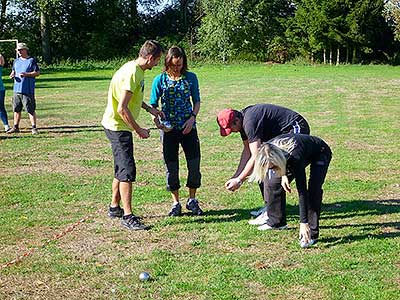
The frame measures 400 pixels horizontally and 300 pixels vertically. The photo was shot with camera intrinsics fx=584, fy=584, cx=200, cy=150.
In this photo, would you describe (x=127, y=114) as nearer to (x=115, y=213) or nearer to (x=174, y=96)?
(x=174, y=96)

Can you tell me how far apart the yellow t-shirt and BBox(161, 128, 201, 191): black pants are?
1.92 ft

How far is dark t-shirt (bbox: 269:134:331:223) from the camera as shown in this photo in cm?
534

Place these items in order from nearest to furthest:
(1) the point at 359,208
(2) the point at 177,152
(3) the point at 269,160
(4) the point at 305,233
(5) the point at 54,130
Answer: (3) the point at 269,160 → (4) the point at 305,233 → (2) the point at 177,152 → (1) the point at 359,208 → (5) the point at 54,130

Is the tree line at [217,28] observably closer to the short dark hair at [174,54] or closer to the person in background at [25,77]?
the person in background at [25,77]

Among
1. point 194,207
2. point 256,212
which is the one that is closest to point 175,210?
point 194,207

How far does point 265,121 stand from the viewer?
597 centimetres

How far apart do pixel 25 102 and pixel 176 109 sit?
6.98 metres

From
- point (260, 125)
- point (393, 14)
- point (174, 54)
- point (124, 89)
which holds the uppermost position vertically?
point (393, 14)

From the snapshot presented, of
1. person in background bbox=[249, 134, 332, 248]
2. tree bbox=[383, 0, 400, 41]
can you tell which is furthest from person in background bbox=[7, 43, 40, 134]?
tree bbox=[383, 0, 400, 41]

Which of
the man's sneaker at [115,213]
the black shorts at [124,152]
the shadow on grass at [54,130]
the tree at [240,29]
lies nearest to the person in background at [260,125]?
the black shorts at [124,152]

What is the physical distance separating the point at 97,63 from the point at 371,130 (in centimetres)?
3396

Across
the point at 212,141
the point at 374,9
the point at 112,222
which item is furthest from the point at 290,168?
the point at 374,9

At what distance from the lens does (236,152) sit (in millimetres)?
10695

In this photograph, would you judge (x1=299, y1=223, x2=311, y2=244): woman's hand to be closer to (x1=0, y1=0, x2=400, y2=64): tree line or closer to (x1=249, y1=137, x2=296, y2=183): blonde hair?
(x1=249, y1=137, x2=296, y2=183): blonde hair
